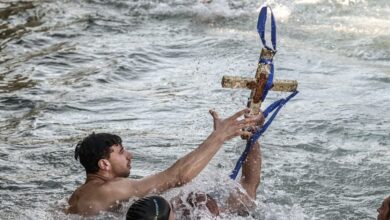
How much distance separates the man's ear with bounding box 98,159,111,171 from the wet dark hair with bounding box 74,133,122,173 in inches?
0.9

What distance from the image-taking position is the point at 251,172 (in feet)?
20.4

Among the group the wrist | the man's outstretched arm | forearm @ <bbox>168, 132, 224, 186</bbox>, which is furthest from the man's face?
the wrist

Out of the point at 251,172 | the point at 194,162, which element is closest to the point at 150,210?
the point at 194,162

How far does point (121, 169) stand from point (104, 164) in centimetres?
14

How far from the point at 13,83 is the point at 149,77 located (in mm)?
1944

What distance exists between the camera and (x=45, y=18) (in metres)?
15.0

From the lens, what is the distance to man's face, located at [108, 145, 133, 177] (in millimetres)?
5602

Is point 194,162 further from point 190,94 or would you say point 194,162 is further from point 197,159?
point 190,94

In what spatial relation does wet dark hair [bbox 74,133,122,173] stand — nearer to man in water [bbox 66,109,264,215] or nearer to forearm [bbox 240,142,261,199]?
man in water [bbox 66,109,264,215]

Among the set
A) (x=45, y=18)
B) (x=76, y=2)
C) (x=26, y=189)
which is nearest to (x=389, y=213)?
(x=26, y=189)

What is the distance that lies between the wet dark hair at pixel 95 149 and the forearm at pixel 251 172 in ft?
3.96

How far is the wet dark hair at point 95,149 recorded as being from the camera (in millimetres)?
5562

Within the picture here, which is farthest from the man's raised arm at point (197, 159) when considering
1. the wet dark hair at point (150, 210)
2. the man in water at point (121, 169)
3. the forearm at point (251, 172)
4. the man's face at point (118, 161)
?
the forearm at point (251, 172)

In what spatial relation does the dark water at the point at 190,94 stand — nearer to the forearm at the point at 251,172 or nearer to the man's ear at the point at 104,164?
the forearm at the point at 251,172
